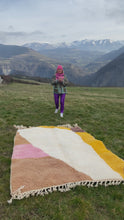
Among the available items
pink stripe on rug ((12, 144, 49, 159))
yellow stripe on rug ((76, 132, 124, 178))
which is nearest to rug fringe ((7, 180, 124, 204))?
yellow stripe on rug ((76, 132, 124, 178))

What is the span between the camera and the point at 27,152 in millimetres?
6055

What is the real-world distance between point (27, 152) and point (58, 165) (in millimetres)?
1445

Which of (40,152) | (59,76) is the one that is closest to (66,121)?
(59,76)

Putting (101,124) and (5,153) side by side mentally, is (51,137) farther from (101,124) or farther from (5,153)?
(101,124)

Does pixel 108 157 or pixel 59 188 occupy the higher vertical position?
pixel 108 157

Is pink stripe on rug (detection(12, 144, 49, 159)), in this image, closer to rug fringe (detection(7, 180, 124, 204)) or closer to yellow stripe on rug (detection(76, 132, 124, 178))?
rug fringe (detection(7, 180, 124, 204))

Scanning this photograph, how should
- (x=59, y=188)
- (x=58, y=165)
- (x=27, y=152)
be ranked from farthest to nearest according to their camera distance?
1. (x=27, y=152)
2. (x=58, y=165)
3. (x=59, y=188)

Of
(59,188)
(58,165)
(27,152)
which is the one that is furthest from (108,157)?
(27,152)

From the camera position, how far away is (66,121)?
11.3 meters

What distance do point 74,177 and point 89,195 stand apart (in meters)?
0.65

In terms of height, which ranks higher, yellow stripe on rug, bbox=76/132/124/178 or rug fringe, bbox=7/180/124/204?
yellow stripe on rug, bbox=76/132/124/178

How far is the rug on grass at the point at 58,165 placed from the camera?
14.7 ft

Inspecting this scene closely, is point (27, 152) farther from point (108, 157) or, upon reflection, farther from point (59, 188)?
point (108, 157)

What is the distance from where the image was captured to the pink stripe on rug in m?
5.81
